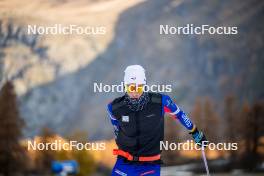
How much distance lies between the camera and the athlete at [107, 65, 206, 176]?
520cm

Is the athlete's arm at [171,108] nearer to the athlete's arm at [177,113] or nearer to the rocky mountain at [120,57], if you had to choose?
the athlete's arm at [177,113]

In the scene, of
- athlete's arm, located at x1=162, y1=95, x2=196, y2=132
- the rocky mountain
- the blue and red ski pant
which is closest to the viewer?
the blue and red ski pant

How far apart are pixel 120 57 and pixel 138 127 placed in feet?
15.9

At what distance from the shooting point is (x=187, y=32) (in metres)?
9.76

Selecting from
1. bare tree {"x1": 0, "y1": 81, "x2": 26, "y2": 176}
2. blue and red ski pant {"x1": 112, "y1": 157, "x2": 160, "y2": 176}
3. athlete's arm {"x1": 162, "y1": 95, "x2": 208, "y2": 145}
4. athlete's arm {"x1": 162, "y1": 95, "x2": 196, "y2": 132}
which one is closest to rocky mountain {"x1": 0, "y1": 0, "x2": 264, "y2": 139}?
bare tree {"x1": 0, "y1": 81, "x2": 26, "y2": 176}

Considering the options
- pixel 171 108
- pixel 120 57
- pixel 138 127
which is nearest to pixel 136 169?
pixel 138 127

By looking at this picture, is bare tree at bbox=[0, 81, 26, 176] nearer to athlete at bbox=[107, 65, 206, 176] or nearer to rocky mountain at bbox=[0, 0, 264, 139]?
rocky mountain at bbox=[0, 0, 264, 139]

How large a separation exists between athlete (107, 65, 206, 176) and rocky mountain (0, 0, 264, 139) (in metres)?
4.28

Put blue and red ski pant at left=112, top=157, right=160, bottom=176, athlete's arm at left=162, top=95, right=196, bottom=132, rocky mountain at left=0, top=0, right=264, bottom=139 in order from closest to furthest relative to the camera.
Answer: blue and red ski pant at left=112, top=157, right=160, bottom=176 → athlete's arm at left=162, top=95, right=196, bottom=132 → rocky mountain at left=0, top=0, right=264, bottom=139

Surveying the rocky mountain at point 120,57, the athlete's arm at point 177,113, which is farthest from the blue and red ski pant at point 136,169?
the rocky mountain at point 120,57

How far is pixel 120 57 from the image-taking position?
396 inches

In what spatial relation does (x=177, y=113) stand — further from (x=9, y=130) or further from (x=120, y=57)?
(x=9, y=130)

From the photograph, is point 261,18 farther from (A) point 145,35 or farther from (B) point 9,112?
(B) point 9,112

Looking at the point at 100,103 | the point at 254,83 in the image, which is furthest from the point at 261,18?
the point at 100,103
